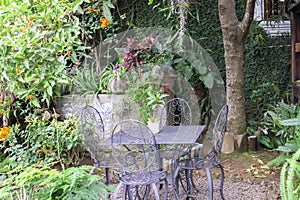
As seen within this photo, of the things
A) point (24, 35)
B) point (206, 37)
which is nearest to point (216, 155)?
point (24, 35)

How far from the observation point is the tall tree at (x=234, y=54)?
11.6ft

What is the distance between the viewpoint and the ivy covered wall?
14.4ft

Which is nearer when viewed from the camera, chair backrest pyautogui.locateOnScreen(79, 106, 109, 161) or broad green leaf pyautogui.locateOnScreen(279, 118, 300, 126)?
broad green leaf pyautogui.locateOnScreen(279, 118, 300, 126)

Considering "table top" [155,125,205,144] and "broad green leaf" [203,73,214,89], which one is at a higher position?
"broad green leaf" [203,73,214,89]

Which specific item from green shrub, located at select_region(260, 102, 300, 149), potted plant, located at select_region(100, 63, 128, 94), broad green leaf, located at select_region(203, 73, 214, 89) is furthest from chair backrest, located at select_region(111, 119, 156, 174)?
broad green leaf, located at select_region(203, 73, 214, 89)

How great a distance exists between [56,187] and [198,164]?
1.43 metres

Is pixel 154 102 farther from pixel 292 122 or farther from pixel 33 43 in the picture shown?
pixel 292 122

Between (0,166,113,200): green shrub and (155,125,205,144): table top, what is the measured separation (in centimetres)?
98

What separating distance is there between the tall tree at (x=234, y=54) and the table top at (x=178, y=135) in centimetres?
110

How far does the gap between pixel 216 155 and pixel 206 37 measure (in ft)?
8.27

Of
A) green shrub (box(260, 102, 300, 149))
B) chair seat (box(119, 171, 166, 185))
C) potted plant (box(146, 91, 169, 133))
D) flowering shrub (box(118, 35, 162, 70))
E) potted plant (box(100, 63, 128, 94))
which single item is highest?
flowering shrub (box(118, 35, 162, 70))

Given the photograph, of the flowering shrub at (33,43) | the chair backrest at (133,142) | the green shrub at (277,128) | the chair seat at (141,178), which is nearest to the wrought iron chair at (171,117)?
the chair backrest at (133,142)

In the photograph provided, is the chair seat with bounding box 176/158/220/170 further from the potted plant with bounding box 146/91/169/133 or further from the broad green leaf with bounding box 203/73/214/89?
the broad green leaf with bounding box 203/73/214/89

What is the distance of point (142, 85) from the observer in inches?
147
